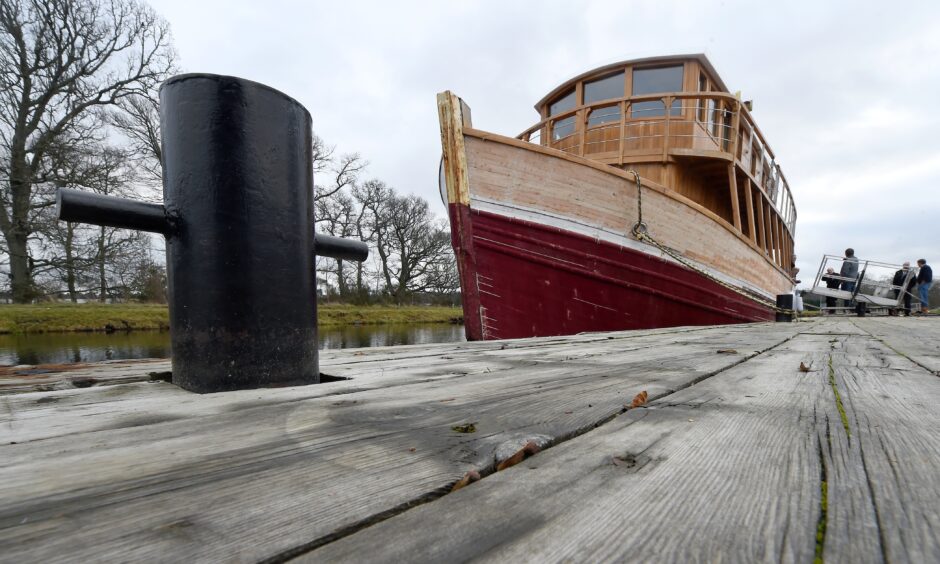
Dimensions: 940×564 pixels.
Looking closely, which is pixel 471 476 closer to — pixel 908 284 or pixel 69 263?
pixel 69 263

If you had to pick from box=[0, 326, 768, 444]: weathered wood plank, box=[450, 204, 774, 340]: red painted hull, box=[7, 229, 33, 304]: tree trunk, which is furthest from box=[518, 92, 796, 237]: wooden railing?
box=[7, 229, 33, 304]: tree trunk

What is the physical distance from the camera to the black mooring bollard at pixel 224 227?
106 centimetres

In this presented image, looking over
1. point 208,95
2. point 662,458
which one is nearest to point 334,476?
point 662,458

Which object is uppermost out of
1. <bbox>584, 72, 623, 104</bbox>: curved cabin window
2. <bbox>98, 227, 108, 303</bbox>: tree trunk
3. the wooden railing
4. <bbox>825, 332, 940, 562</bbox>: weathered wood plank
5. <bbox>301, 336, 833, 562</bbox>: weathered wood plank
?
<bbox>584, 72, 623, 104</bbox>: curved cabin window

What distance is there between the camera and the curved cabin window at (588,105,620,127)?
682 centimetres

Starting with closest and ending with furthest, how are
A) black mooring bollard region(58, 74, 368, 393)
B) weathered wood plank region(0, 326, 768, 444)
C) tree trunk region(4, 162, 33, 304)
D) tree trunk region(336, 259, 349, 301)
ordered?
weathered wood plank region(0, 326, 768, 444)
black mooring bollard region(58, 74, 368, 393)
tree trunk region(4, 162, 33, 304)
tree trunk region(336, 259, 349, 301)

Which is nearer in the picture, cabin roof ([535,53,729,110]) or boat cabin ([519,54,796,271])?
boat cabin ([519,54,796,271])

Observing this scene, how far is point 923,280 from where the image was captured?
1127 centimetres

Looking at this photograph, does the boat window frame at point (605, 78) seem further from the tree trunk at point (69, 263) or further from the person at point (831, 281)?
the tree trunk at point (69, 263)

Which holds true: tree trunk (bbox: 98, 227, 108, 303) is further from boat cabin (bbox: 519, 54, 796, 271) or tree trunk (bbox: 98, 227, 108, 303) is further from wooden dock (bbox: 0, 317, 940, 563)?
wooden dock (bbox: 0, 317, 940, 563)

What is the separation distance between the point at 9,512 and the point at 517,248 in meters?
4.68

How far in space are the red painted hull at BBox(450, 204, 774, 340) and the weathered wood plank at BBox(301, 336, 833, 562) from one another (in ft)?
14.1

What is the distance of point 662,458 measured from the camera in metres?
0.56

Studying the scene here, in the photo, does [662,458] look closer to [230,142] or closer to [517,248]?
[230,142]
